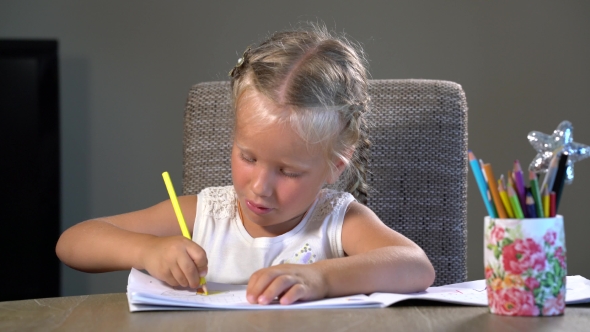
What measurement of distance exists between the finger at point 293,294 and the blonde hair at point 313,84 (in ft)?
1.00

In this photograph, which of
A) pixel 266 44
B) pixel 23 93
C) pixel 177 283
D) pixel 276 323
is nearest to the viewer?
pixel 276 323

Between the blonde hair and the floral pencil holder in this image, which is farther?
the blonde hair

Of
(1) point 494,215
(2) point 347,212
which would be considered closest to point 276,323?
(1) point 494,215

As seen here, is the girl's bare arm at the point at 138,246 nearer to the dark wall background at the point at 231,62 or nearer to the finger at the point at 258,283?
the finger at the point at 258,283

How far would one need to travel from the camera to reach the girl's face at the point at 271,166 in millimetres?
1031

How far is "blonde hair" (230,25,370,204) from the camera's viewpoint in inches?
42.8

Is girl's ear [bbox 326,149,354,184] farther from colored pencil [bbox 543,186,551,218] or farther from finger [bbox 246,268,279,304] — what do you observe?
colored pencil [bbox 543,186,551,218]

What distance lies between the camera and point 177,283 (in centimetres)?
91

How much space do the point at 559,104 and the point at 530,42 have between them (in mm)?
251

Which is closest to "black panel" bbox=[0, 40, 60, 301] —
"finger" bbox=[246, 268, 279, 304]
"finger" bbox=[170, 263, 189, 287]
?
"finger" bbox=[170, 263, 189, 287]

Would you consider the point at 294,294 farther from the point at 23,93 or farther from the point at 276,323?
the point at 23,93

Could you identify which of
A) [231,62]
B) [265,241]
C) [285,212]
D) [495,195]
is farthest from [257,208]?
[231,62]

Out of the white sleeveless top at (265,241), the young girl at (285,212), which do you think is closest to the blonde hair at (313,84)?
the young girl at (285,212)

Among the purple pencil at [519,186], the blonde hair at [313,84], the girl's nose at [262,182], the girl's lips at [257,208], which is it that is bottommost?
the girl's lips at [257,208]
